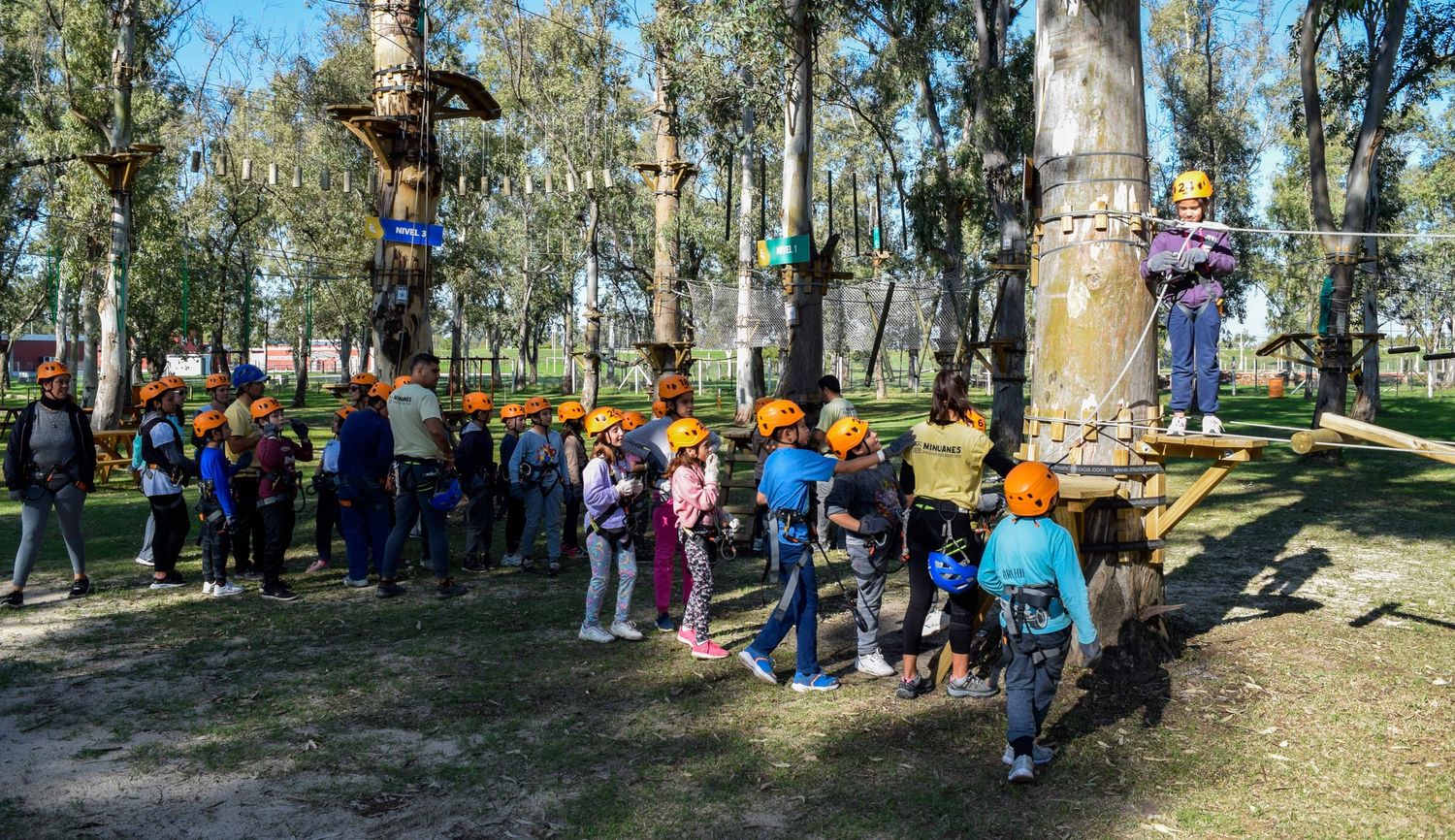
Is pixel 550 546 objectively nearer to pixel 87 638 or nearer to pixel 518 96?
pixel 87 638

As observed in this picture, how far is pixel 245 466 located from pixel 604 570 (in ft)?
12.4

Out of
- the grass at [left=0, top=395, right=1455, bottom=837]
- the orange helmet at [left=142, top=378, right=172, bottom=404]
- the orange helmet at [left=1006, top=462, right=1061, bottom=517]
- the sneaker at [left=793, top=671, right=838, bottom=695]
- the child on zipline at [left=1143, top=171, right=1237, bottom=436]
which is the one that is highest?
the child on zipline at [left=1143, top=171, right=1237, bottom=436]

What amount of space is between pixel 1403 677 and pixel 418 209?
10.2m

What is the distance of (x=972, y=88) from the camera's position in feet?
71.5

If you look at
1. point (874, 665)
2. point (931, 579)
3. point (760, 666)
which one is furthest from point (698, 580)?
point (931, 579)

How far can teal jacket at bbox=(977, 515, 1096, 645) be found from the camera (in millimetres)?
5090

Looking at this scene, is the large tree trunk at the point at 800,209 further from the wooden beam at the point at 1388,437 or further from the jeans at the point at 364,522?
the wooden beam at the point at 1388,437

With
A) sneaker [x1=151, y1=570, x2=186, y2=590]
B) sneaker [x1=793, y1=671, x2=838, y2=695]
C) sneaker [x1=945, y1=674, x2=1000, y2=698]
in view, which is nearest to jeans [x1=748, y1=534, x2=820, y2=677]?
sneaker [x1=793, y1=671, x2=838, y2=695]

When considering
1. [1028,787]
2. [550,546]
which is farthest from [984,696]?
[550,546]

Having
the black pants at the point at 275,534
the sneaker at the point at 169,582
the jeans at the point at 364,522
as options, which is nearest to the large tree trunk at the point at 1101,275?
the jeans at the point at 364,522

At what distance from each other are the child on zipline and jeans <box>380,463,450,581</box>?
5.54 m

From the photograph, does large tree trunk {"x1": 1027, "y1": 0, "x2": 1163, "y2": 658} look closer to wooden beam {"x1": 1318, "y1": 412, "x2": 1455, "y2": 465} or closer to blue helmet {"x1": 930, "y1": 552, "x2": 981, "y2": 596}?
blue helmet {"x1": 930, "y1": 552, "x2": 981, "y2": 596}

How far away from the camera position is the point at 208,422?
8.63m

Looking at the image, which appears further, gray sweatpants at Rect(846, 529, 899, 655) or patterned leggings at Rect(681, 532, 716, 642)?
patterned leggings at Rect(681, 532, 716, 642)
